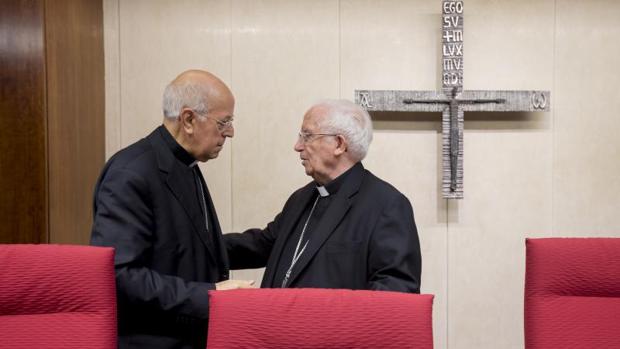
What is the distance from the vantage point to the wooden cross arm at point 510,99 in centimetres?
318

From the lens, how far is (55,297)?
4.99 ft

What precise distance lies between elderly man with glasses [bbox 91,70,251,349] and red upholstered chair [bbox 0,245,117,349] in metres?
0.21

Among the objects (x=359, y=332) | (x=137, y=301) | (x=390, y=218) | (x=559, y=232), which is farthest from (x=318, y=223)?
(x=559, y=232)

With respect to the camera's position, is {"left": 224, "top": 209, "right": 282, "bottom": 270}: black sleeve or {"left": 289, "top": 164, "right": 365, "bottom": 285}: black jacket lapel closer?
{"left": 289, "top": 164, "right": 365, "bottom": 285}: black jacket lapel

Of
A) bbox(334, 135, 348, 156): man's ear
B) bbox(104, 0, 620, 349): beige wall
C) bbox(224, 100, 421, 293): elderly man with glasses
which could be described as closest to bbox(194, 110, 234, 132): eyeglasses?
bbox(224, 100, 421, 293): elderly man with glasses

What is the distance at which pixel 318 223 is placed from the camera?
2.07 metres

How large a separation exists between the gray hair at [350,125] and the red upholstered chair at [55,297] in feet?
2.88

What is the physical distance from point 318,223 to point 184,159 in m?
0.50

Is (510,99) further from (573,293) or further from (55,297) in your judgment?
(55,297)

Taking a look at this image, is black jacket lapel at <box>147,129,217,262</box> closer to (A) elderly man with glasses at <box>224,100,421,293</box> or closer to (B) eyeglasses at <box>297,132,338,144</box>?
(A) elderly man with glasses at <box>224,100,421,293</box>

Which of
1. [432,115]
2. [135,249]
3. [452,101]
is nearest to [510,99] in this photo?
[452,101]

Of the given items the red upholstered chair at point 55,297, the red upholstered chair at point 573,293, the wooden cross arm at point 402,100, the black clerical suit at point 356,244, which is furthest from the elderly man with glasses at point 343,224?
the wooden cross arm at point 402,100

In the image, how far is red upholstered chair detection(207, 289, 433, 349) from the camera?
4.34 feet

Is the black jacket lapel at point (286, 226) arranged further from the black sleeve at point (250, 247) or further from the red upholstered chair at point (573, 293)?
the red upholstered chair at point (573, 293)
